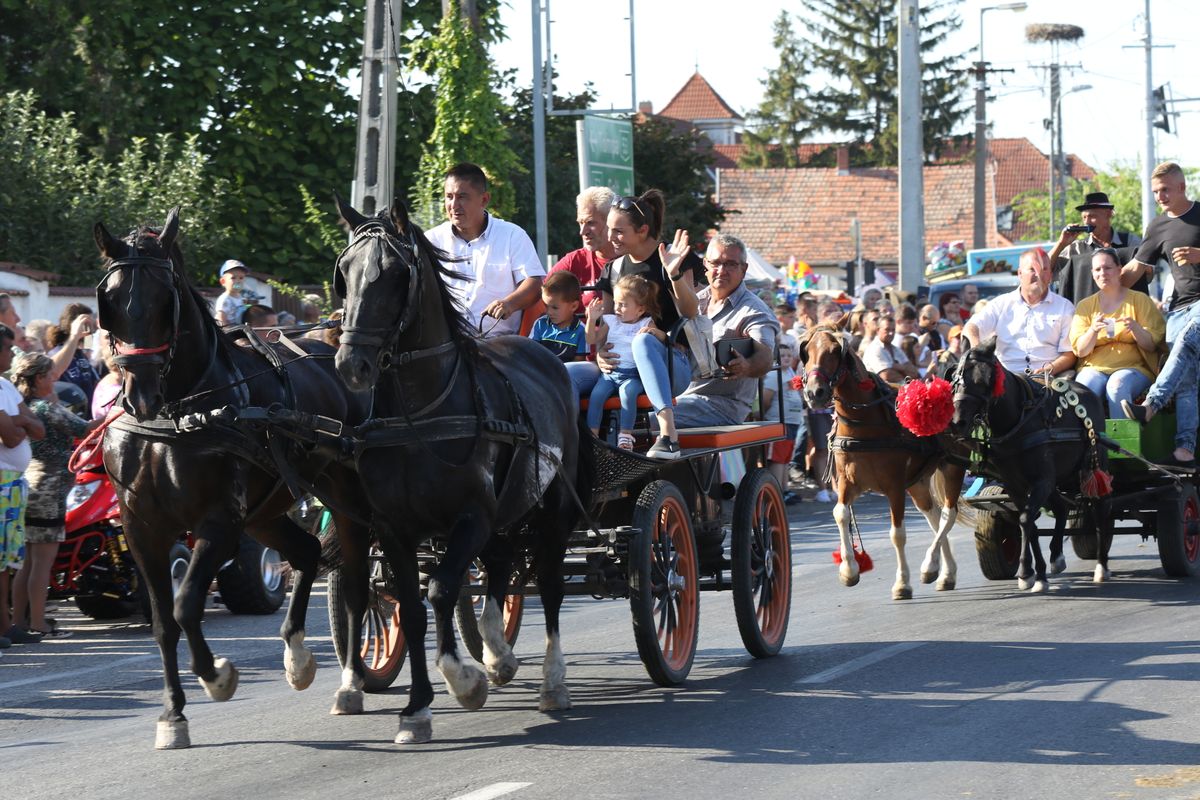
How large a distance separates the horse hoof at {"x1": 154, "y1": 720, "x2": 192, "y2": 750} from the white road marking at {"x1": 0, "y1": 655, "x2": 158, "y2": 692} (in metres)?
2.52

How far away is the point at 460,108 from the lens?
2188cm

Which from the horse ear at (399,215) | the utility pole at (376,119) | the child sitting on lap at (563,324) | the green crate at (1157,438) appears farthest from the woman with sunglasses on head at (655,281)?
the utility pole at (376,119)

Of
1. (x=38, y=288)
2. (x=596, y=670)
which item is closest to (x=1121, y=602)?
(x=596, y=670)

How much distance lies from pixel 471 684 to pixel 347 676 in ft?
3.62

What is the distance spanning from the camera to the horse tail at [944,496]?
41.3ft

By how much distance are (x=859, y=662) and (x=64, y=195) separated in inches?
696

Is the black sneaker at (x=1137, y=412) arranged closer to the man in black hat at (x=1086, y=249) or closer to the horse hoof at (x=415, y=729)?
the man in black hat at (x=1086, y=249)

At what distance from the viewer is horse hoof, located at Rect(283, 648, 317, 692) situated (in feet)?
26.3

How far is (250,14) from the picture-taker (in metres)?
29.6

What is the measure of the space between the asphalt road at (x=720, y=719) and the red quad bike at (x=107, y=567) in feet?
1.63

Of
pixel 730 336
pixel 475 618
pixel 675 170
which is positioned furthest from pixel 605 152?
pixel 675 170

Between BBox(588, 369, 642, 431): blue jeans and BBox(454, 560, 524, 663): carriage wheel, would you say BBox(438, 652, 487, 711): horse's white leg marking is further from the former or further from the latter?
BBox(588, 369, 642, 431): blue jeans

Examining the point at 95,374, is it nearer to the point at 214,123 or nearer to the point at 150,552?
the point at 150,552

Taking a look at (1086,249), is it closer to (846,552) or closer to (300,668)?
(846,552)
